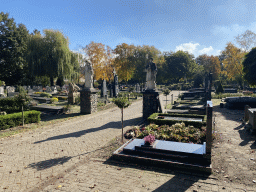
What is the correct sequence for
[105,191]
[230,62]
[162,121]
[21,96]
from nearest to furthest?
1. [105,191]
2. [162,121]
3. [21,96]
4. [230,62]

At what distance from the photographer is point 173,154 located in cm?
613

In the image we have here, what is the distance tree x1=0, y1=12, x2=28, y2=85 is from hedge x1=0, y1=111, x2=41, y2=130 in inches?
1072

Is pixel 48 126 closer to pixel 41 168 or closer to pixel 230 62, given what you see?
pixel 41 168

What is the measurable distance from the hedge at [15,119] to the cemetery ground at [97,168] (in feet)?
5.58

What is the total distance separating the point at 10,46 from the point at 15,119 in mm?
30029

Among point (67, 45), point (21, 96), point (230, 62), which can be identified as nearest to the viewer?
point (21, 96)

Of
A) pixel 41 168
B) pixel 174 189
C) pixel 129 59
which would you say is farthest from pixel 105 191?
pixel 129 59

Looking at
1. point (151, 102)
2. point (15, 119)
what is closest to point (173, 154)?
point (151, 102)

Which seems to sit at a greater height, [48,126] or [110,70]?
[110,70]

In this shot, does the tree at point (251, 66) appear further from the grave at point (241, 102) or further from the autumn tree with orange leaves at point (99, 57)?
the autumn tree with orange leaves at point (99, 57)

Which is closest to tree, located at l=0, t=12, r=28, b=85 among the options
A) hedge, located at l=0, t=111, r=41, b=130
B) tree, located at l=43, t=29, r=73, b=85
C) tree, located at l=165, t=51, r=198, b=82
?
tree, located at l=43, t=29, r=73, b=85

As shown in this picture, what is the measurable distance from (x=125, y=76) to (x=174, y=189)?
3862 cm

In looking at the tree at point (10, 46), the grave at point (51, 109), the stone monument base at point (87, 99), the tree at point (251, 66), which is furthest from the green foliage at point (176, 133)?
the tree at point (10, 46)

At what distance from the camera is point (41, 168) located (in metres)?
5.89
